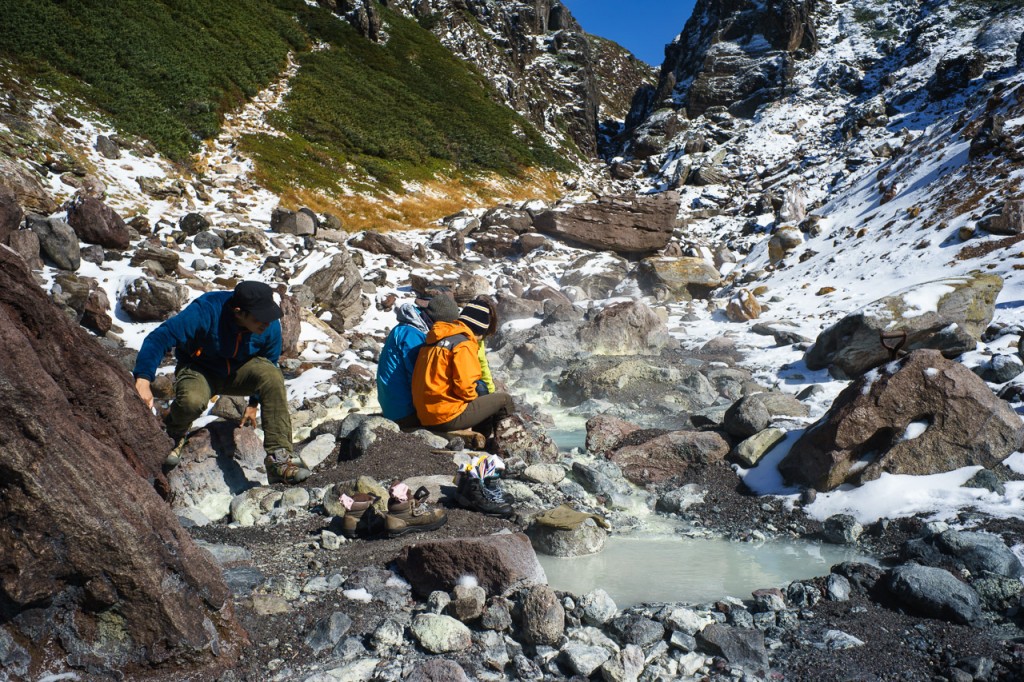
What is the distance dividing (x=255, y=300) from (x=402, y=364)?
1.54 meters

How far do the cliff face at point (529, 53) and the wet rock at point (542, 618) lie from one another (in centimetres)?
5122

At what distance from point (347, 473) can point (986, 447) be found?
502cm

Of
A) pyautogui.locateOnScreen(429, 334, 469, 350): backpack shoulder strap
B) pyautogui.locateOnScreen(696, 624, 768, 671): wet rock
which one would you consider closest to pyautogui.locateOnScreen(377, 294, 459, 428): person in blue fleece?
pyautogui.locateOnScreen(429, 334, 469, 350): backpack shoulder strap

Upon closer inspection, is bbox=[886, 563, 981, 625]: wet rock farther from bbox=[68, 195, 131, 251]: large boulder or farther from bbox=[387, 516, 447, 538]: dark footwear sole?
bbox=[68, 195, 131, 251]: large boulder

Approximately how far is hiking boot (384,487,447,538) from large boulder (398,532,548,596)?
2.10ft

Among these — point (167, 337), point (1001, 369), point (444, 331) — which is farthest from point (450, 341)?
point (1001, 369)

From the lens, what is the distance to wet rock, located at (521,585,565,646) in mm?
2824

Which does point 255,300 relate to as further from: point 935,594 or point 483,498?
point 935,594

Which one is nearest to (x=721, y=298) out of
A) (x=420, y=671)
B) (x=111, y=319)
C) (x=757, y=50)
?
(x=111, y=319)

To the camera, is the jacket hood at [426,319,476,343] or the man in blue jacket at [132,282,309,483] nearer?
the man in blue jacket at [132,282,309,483]

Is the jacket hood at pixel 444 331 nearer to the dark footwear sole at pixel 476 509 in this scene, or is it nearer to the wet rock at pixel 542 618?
the dark footwear sole at pixel 476 509

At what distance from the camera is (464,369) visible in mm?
5215

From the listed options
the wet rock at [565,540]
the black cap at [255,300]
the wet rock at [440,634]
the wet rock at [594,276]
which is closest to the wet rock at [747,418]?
the wet rock at [565,540]

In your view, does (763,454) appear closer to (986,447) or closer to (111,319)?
(986,447)
